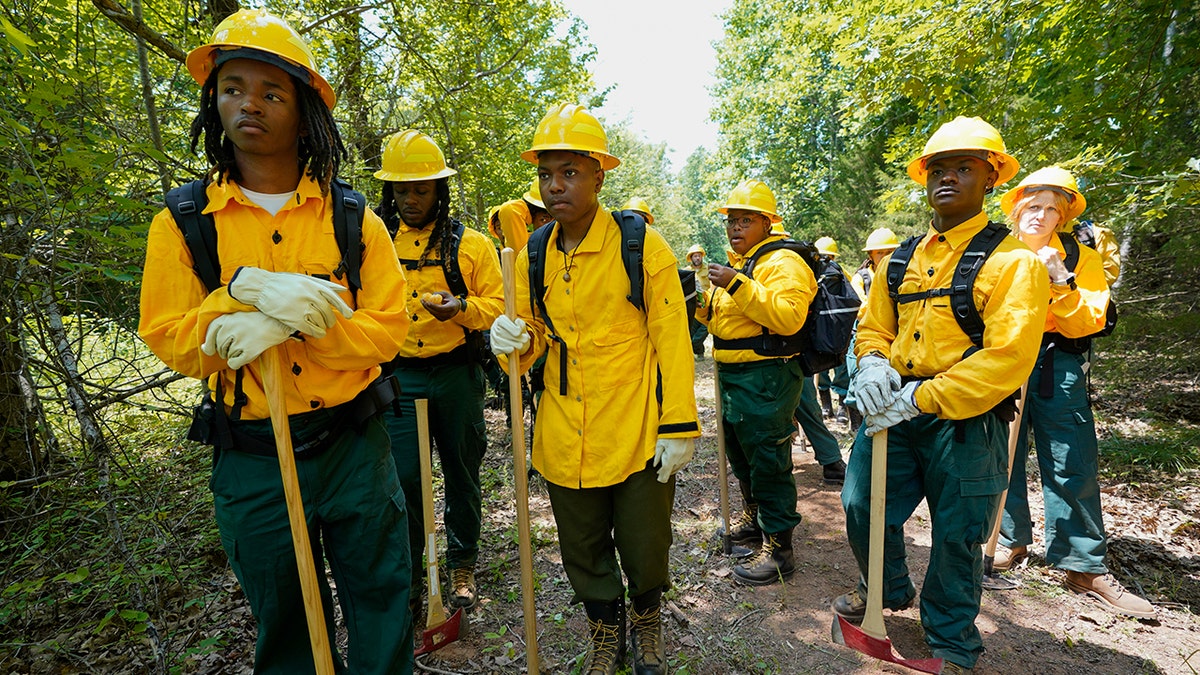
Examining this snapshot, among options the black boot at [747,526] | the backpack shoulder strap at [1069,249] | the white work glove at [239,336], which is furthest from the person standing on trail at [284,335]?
the backpack shoulder strap at [1069,249]

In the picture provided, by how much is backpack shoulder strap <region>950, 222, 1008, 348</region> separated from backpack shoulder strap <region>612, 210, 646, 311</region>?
149 cm

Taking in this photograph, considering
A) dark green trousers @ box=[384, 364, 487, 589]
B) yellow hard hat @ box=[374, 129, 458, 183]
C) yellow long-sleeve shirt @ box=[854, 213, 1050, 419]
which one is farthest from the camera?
yellow hard hat @ box=[374, 129, 458, 183]

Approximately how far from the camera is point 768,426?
3.89 m

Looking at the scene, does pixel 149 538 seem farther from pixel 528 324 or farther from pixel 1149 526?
pixel 1149 526

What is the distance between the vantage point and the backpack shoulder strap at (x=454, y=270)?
Result: 3.49 metres

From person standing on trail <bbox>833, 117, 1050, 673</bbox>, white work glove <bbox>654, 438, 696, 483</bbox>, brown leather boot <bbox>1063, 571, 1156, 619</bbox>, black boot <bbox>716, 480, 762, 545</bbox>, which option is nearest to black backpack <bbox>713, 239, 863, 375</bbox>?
person standing on trail <bbox>833, 117, 1050, 673</bbox>

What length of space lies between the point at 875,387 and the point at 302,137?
2.78m

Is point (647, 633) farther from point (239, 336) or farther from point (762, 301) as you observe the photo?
point (239, 336)

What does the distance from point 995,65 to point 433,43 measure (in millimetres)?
7316

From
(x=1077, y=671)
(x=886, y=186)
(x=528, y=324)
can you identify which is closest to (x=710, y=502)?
(x=1077, y=671)

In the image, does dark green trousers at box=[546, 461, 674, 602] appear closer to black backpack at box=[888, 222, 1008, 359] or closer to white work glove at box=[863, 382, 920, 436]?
white work glove at box=[863, 382, 920, 436]

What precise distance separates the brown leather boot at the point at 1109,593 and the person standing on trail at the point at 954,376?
1626 millimetres

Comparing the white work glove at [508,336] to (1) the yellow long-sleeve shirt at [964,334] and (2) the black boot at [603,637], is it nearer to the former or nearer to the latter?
(2) the black boot at [603,637]

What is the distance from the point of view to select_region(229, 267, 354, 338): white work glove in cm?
175
